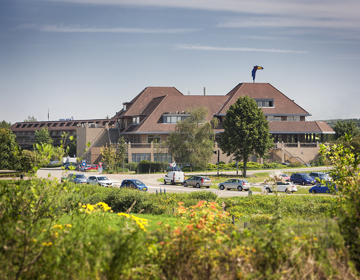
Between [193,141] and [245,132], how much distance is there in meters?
9.08

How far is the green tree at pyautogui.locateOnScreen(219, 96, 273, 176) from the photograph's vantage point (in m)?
57.7

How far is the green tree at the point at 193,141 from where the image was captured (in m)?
61.6

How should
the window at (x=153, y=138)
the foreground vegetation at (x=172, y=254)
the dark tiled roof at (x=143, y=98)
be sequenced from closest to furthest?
the foreground vegetation at (x=172, y=254), the window at (x=153, y=138), the dark tiled roof at (x=143, y=98)

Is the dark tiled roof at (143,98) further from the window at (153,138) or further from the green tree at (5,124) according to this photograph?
the green tree at (5,124)

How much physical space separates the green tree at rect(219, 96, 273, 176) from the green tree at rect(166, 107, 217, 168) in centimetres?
313

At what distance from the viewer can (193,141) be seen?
205 ft

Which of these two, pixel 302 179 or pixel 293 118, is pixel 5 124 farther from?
pixel 302 179

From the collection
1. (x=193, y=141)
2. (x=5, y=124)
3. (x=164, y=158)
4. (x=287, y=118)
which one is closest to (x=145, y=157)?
(x=164, y=158)

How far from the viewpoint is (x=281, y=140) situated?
78.3 m

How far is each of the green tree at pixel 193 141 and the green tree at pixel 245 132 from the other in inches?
123

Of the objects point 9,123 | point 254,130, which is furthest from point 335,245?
point 9,123

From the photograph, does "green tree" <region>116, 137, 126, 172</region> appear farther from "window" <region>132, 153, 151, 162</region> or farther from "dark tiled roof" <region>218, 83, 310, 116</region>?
"dark tiled roof" <region>218, 83, 310, 116</region>

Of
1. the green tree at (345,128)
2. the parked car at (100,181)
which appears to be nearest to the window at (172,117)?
the parked car at (100,181)

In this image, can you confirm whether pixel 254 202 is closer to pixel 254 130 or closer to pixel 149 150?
pixel 254 130
